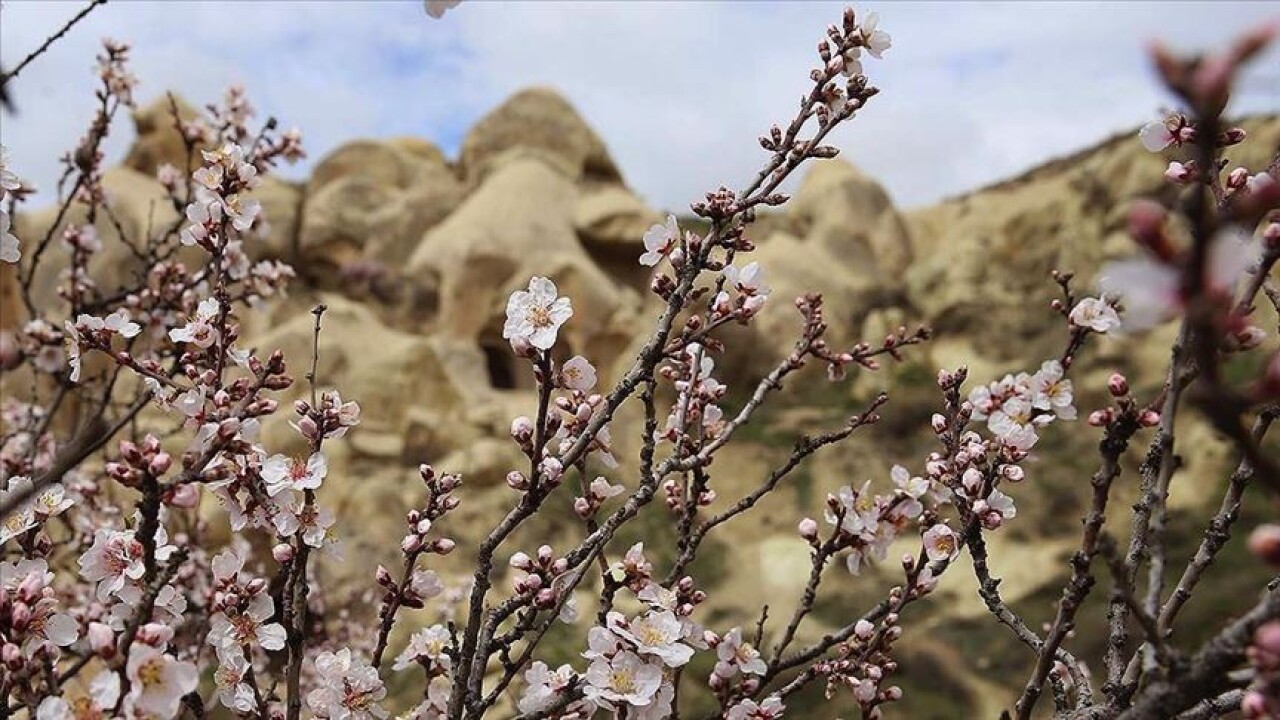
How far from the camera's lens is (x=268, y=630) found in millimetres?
1915

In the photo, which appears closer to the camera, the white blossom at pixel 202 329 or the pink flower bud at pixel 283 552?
the pink flower bud at pixel 283 552

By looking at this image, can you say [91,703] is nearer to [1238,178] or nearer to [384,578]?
[384,578]

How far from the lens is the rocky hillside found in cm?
1235

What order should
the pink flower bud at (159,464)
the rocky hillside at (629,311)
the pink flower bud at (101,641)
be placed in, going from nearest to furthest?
the pink flower bud at (101,641), the pink flower bud at (159,464), the rocky hillside at (629,311)

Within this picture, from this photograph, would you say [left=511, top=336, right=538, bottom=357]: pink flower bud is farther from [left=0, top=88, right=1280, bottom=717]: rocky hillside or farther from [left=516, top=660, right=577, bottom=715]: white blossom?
[left=0, top=88, right=1280, bottom=717]: rocky hillside

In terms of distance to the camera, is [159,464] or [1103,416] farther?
[1103,416]

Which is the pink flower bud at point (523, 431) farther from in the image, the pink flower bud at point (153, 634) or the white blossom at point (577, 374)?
the pink flower bud at point (153, 634)

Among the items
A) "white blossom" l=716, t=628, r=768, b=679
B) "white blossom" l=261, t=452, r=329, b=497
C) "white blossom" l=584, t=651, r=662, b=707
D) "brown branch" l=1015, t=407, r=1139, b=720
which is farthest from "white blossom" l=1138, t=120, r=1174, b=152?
"white blossom" l=261, t=452, r=329, b=497

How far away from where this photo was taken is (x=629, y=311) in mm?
20141

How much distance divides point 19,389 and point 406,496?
247 inches

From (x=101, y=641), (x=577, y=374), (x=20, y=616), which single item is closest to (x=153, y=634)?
(x=101, y=641)

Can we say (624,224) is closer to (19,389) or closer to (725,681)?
(19,389)

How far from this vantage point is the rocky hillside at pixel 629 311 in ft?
40.5

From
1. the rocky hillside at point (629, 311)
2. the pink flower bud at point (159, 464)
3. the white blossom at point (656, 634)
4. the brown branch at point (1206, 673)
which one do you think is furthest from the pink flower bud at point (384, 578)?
the rocky hillside at point (629, 311)
